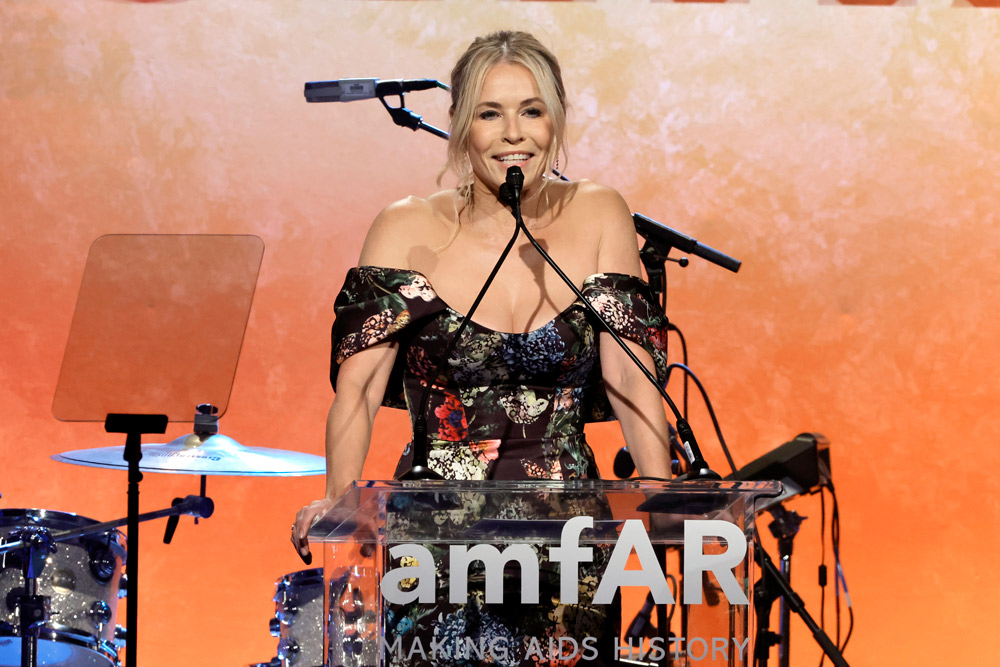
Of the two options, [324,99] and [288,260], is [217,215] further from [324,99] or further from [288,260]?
[324,99]

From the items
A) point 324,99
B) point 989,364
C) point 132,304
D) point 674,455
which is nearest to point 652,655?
point 674,455

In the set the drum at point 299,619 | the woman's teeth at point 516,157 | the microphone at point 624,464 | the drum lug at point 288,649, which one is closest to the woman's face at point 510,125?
the woman's teeth at point 516,157

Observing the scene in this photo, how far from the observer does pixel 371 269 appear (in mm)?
1681

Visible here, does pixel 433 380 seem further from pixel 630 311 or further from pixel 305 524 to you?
pixel 630 311

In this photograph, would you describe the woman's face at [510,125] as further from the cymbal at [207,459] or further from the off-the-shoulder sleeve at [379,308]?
the cymbal at [207,459]

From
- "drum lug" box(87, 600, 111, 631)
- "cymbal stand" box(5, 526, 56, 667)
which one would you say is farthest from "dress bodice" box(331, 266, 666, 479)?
"drum lug" box(87, 600, 111, 631)

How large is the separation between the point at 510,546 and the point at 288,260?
8.46 ft

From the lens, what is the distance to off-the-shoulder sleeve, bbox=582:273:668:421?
63.3 inches

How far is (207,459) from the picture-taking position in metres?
2.63

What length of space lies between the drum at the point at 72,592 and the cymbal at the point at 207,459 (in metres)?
0.17

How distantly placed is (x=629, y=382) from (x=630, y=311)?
11 cm

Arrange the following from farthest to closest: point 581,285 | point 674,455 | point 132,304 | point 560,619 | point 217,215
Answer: point 217,215, point 132,304, point 674,455, point 581,285, point 560,619

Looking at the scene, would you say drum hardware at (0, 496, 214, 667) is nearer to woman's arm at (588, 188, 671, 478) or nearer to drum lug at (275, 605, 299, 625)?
drum lug at (275, 605, 299, 625)

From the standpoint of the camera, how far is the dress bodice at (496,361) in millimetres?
1602
